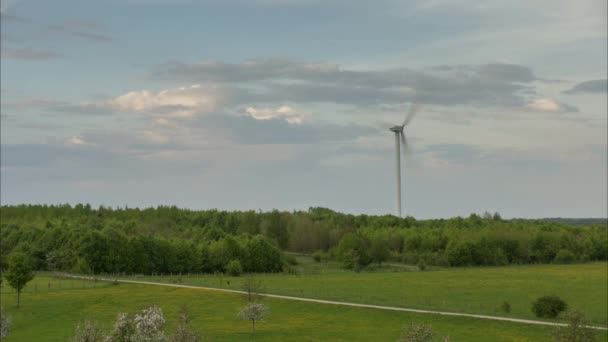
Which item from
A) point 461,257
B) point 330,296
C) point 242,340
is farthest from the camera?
point 461,257

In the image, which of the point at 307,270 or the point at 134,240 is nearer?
the point at 134,240

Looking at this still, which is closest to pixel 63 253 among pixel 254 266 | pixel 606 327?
pixel 254 266

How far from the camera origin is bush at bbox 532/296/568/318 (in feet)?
281

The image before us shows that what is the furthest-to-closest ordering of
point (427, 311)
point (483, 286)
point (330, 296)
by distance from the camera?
point (483, 286) → point (330, 296) → point (427, 311)

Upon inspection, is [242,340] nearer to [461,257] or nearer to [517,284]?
[517,284]

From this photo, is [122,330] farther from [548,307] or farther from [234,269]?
[234,269]

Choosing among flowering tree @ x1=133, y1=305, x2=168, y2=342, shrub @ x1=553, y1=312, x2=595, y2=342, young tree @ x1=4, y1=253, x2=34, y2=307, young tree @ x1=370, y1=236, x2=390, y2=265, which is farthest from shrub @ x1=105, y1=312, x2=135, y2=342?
young tree @ x1=370, y1=236, x2=390, y2=265

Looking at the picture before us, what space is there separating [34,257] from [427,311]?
93648 millimetres

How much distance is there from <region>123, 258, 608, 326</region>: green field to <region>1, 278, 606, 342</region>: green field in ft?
27.6

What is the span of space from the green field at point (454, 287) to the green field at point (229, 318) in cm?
841

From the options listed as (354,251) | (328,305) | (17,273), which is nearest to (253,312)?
(328,305)

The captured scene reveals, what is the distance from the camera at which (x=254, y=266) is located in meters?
159

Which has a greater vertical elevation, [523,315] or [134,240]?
[134,240]

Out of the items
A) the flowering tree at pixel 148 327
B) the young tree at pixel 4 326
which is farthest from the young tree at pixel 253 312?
the flowering tree at pixel 148 327
